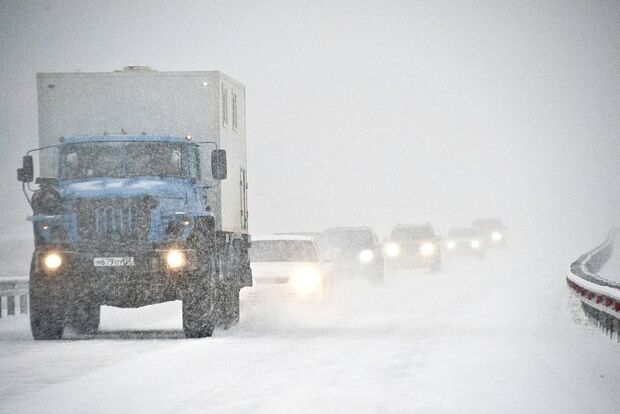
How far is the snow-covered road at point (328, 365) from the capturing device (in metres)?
8.58

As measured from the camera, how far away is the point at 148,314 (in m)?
21.1

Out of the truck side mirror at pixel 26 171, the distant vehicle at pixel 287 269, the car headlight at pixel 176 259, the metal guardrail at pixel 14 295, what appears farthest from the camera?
the metal guardrail at pixel 14 295

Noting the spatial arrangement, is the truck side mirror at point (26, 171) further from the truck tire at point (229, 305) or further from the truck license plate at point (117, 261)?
the truck tire at point (229, 305)

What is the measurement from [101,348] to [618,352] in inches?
245

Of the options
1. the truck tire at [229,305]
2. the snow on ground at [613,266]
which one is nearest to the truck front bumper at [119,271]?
the truck tire at [229,305]

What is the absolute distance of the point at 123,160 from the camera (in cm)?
1527

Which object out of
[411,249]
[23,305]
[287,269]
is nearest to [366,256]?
[411,249]

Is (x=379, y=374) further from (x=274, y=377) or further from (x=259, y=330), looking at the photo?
(x=259, y=330)

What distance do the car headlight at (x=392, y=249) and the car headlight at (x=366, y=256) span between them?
278 inches

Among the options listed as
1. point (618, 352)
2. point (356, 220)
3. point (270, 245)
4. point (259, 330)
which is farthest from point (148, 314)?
point (356, 220)

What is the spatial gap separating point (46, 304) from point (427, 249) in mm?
23445

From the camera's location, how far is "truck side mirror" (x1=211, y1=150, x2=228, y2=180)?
590 inches

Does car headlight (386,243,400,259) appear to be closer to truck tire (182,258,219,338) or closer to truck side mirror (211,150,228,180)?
truck side mirror (211,150,228,180)

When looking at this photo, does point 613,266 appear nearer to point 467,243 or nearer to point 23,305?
point 467,243
